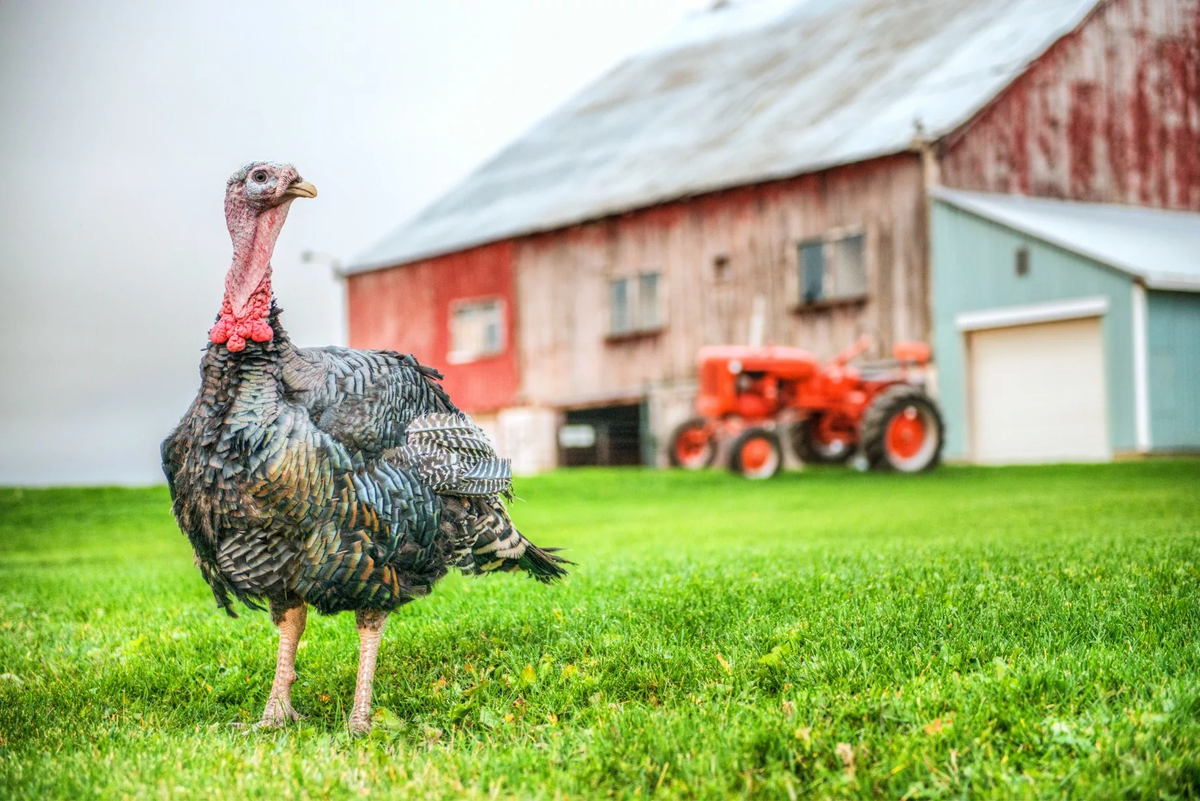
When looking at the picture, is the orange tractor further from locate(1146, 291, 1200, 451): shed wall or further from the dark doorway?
the dark doorway

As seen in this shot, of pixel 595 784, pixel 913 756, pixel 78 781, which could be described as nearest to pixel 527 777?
pixel 595 784

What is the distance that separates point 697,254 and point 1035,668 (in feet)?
64.3

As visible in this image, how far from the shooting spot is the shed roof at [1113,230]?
18.1m

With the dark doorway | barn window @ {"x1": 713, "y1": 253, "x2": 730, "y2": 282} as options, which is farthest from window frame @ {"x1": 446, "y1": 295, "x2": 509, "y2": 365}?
barn window @ {"x1": 713, "y1": 253, "x2": 730, "y2": 282}

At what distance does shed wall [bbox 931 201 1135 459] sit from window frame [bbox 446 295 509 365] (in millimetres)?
10348

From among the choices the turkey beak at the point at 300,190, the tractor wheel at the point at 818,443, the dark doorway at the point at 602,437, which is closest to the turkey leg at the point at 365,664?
the turkey beak at the point at 300,190

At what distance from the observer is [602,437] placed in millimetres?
27328

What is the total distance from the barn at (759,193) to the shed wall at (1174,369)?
789 mm

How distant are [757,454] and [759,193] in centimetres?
630

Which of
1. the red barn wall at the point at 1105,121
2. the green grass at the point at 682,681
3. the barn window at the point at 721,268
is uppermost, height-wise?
the red barn wall at the point at 1105,121

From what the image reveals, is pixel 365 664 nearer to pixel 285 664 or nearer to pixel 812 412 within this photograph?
pixel 285 664

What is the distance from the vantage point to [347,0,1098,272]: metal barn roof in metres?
21.8

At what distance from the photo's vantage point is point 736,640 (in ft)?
18.5

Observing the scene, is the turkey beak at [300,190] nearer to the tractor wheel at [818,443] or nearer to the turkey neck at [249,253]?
the turkey neck at [249,253]
